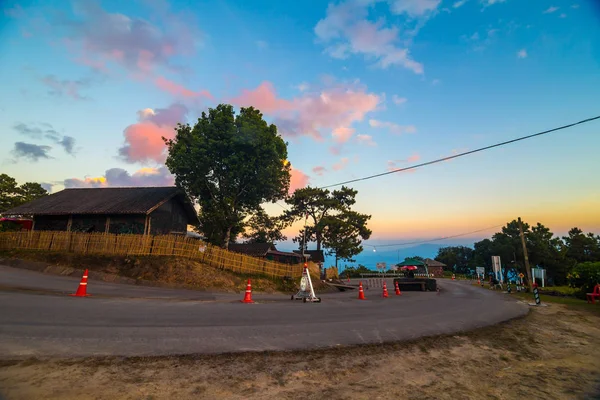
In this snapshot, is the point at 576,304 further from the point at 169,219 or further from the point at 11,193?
the point at 11,193

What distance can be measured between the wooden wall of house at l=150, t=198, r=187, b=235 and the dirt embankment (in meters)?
5.97

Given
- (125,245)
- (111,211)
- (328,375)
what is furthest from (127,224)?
(328,375)

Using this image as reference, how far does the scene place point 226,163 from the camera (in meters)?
24.6

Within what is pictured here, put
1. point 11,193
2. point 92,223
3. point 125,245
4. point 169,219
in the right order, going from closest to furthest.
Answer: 1. point 125,245
2. point 92,223
3. point 169,219
4. point 11,193

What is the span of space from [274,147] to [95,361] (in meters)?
22.5

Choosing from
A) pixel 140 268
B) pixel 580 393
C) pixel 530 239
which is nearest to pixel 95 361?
pixel 580 393

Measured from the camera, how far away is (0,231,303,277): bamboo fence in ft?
61.8

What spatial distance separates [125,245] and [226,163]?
989 cm

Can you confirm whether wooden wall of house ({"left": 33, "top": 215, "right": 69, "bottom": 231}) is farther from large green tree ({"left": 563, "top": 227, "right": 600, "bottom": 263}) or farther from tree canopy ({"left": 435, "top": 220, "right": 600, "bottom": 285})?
large green tree ({"left": 563, "top": 227, "right": 600, "bottom": 263})

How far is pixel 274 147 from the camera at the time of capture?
25750 mm

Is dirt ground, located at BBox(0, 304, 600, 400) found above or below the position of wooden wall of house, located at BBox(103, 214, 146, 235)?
below

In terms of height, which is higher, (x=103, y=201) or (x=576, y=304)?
(x=103, y=201)

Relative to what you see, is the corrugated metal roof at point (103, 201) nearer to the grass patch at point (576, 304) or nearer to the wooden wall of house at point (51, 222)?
the wooden wall of house at point (51, 222)

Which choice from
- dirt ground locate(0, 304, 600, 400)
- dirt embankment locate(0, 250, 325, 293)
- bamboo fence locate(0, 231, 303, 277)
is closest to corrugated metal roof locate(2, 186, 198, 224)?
bamboo fence locate(0, 231, 303, 277)
